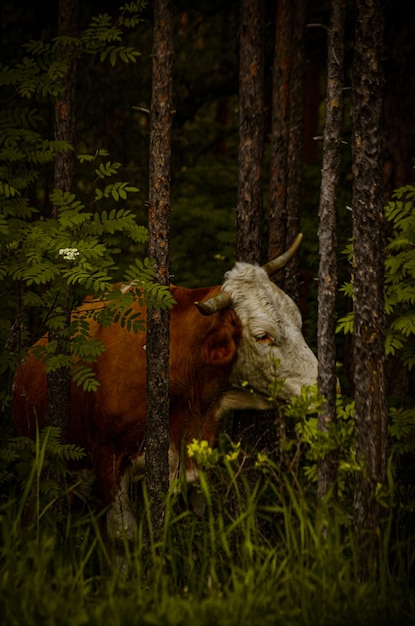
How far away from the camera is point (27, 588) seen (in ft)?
13.1

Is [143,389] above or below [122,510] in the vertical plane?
above

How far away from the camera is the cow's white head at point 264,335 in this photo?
693 cm

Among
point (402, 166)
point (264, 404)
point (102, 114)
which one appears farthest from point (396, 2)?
point (264, 404)

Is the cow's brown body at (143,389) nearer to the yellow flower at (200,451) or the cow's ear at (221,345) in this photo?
the cow's ear at (221,345)

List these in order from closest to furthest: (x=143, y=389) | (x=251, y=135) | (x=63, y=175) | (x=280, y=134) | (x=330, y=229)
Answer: (x=330, y=229) → (x=63, y=175) → (x=143, y=389) → (x=251, y=135) → (x=280, y=134)

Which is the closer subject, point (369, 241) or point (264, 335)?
point (369, 241)

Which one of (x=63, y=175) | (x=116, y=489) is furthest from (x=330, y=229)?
(x=116, y=489)

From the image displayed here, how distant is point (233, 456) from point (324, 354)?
129cm

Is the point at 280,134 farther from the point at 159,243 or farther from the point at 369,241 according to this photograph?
the point at 369,241

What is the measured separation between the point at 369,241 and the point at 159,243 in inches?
73.7

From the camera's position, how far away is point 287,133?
357 inches

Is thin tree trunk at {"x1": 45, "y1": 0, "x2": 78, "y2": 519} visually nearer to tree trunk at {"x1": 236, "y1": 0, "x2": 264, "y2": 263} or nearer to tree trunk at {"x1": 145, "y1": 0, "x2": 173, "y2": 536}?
tree trunk at {"x1": 145, "y1": 0, "x2": 173, "y2": 536}

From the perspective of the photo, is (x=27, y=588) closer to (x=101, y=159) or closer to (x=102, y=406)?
(x=102, y=406)

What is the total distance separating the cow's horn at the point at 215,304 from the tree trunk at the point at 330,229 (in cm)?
108
